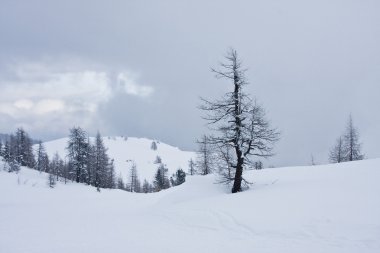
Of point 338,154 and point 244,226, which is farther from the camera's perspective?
point 338,154

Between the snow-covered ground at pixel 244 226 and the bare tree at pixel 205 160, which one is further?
the bare tree at pixel 205 160

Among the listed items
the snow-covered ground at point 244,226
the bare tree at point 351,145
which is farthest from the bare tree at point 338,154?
the snow-covered ground at point 244,226

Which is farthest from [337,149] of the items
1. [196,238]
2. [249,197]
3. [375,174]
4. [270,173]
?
[196,238]

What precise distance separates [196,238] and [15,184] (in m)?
44.9

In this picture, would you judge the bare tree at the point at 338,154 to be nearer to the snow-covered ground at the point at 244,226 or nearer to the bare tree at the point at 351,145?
the bare tree at the point at 351,145

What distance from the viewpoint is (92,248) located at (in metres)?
12.4

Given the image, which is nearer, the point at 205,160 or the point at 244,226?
the point at 244,226

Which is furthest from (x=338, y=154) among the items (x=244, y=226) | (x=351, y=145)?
(x=244, y=226)

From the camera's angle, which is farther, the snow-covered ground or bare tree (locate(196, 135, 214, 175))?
bare tree (locate(196, 135, 214, 175))

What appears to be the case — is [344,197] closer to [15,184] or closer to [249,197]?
[249,197]

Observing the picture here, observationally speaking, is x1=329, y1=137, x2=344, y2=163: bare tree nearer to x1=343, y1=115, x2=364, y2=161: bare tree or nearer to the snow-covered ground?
x1=343, y1=115, x2=364, y2=161: bare tree

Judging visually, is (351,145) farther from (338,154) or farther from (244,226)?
(244,226)

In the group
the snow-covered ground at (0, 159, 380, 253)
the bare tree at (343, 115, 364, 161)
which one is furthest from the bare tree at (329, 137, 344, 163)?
the snow-covered ground at (0, 159, 380, 253)

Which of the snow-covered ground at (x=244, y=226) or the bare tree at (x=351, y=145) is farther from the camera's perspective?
the bare tree at (x=351, y=145)
